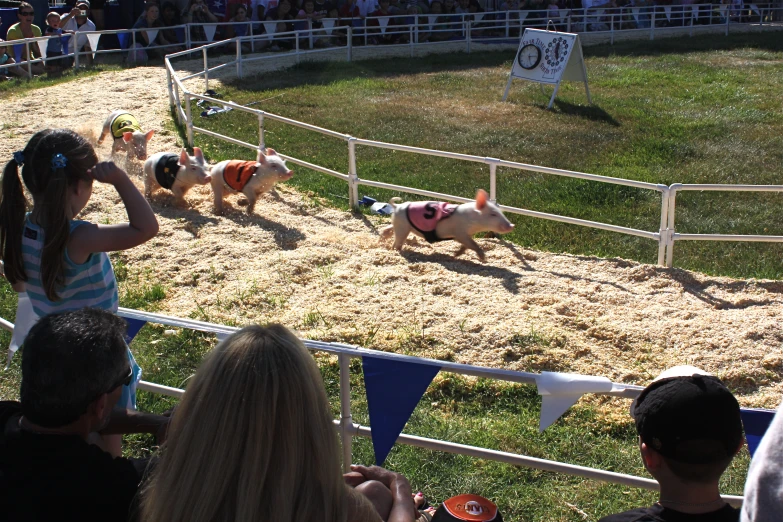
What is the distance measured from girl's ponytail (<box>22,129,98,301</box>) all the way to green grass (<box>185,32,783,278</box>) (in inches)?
252

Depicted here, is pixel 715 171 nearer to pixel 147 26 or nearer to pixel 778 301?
pixel 778 301

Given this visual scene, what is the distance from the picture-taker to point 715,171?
39.9ft

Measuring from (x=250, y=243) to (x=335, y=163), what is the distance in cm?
390

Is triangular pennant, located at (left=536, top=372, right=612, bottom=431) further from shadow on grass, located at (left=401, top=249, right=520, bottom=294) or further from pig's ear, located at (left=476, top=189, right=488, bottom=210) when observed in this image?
pig's ear, located at (left=476, top=189, right=488, bottom=210)

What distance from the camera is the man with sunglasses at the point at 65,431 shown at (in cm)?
215

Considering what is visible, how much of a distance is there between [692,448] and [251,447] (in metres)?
1.16

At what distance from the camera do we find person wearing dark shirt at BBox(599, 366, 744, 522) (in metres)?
2.16

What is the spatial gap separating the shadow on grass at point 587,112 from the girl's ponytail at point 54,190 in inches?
524

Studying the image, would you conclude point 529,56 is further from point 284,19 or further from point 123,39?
point 123,39

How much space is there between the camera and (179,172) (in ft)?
32.5

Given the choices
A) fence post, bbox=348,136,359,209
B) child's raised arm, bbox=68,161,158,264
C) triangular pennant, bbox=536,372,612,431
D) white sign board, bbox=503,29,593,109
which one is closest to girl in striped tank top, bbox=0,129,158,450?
child's raised arm, bbox=68,161,158,264

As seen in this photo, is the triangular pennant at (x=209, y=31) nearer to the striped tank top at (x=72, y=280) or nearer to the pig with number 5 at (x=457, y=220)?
the pig with number 5 at (x=457, y=220)

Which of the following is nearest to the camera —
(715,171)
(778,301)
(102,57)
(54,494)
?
(54,494)

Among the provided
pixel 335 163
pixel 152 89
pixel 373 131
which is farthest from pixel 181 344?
pixel 152 89
